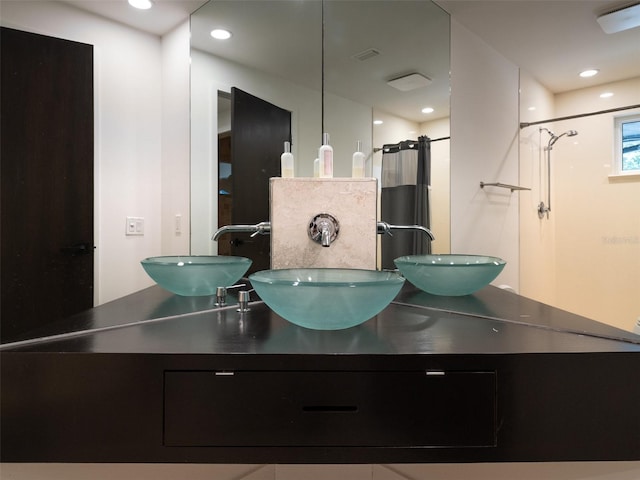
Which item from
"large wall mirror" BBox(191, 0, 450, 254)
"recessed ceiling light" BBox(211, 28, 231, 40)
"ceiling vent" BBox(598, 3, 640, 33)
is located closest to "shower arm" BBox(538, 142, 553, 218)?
"ceiling vent" BBox(598, 3, 640, 33)

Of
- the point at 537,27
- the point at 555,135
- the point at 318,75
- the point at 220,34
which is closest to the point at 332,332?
the point at 318,75

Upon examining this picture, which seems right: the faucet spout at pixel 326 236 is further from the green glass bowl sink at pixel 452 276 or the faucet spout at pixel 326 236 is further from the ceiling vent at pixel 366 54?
the ceiling vent at pixel 366 54

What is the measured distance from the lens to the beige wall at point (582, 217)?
235 centimetres

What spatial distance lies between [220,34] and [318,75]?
52 centimetres

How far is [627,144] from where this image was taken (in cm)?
236

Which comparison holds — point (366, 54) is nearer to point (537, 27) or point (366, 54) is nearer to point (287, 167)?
point (287, 167)

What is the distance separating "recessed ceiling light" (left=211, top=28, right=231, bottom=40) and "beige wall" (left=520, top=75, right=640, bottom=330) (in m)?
1.86

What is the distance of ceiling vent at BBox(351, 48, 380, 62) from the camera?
1.51 meters

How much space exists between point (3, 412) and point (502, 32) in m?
2.37

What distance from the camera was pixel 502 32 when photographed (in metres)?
1.89

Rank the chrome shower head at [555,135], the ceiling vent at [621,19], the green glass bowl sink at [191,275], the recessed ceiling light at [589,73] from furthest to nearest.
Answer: the chrome shower head at [555,135]
the recessed ceiling light at [589,73]
the ceiling vent at [621,19]
the green glass bowl sink at [191,275]

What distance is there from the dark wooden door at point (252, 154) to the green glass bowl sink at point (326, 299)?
0.53 metres

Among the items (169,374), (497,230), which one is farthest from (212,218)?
(497,230)

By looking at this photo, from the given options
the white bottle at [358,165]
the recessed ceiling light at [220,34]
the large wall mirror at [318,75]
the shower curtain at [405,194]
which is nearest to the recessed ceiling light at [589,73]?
the large wall mirror at [318,75]
